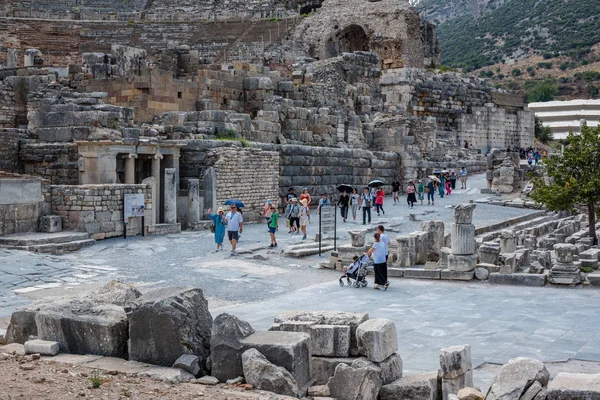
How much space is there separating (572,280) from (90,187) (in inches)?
403

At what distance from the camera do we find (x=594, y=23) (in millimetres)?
86562

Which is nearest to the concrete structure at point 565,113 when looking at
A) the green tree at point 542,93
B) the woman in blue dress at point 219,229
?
the green tree at point 542,93

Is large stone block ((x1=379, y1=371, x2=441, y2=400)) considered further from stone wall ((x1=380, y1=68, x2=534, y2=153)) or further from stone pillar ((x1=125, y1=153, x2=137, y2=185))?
stone wall ((x1=380, y1=68, x2=534, y2=153))

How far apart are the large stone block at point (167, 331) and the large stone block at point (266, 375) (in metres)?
0.67

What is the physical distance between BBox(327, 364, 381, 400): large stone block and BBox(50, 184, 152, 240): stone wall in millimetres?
11368

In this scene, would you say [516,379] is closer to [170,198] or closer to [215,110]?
[170,198]

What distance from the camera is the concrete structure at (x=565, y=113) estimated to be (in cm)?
7175

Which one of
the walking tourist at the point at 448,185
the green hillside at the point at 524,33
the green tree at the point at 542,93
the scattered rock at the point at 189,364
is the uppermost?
the green hillside at the point at 524,33

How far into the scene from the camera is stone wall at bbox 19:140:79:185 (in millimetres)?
20406

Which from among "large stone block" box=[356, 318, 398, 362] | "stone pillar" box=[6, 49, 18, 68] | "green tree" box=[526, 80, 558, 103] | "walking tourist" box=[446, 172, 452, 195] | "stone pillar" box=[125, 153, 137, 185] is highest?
"green tree" box=[526, 80, 558, 103]

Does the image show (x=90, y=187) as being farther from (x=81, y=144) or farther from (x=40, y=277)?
(x=40, y=277)

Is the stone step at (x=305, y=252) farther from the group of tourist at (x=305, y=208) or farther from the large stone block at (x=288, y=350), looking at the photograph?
the large stone block at (x=288, y=350)

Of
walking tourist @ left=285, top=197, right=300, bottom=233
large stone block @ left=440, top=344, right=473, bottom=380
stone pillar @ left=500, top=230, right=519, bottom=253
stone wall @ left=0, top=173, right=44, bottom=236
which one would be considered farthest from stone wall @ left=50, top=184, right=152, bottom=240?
large stone block @ left=440, top=344, right=473, bottom=380

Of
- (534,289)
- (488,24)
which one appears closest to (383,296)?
(534,289)
